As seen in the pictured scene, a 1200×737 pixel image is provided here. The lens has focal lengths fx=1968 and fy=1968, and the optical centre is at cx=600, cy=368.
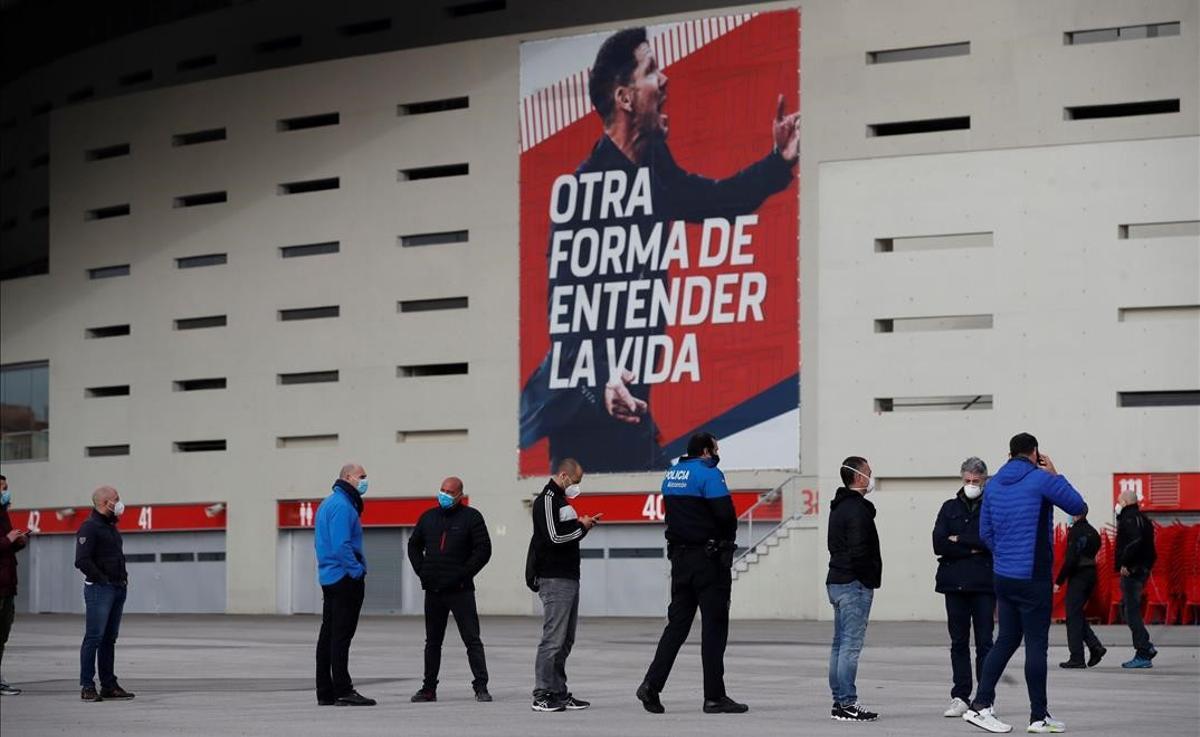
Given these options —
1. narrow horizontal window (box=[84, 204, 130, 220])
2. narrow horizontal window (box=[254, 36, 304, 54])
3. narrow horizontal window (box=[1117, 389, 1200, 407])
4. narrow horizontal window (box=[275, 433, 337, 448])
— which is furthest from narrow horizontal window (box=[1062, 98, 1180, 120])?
narrow horizontal window (box=[84, 204, 130, 220])

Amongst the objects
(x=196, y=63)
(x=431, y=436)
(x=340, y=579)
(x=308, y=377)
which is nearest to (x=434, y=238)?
(x=431, y=436)

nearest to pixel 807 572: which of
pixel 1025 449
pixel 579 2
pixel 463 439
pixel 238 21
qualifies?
pixel 463 439

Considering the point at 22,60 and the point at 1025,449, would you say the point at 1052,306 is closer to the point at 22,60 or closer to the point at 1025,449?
the point at 1025,449

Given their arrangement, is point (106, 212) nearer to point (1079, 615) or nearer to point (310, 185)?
point (310, 185)

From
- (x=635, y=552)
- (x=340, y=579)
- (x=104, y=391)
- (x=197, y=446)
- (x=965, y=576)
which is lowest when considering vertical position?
(x=635, y=552)

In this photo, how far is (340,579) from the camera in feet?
52.4

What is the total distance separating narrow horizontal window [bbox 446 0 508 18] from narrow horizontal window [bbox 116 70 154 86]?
9.67 m

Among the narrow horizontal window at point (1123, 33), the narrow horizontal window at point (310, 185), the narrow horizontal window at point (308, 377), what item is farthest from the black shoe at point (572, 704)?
the narrow horizontal window at point (310, 185)

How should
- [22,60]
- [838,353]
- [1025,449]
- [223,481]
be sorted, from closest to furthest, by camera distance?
[1025,449]
[838,353]
[223,481]
[22,60]

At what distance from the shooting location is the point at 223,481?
151ft

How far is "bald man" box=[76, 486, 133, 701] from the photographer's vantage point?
16.8m

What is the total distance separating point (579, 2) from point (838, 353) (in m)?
10.4

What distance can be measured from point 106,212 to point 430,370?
34.8ft

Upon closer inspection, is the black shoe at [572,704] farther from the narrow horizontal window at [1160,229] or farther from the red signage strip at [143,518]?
the red signage strip at [143,518]
